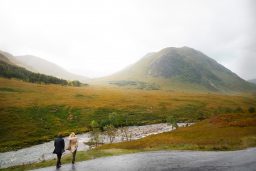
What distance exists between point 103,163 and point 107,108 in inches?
4374

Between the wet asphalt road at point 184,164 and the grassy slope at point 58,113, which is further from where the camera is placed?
the grassy slope at point 58,113

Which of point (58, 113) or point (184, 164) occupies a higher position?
point (58, 113)

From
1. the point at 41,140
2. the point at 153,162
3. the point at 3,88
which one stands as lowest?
the point at 41,140

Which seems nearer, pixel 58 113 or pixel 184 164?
pixel 184 164

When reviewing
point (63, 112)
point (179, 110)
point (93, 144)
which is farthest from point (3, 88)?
point (93, 144)

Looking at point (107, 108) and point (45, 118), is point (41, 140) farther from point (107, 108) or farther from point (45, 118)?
point (107, 108)

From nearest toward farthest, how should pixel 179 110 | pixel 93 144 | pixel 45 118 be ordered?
pixel 93 144
pixel 45 118
pixel 179 110

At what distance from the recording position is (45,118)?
116125 millimetres

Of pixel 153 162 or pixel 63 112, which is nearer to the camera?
pixel 153 162

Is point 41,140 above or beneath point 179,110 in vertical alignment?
beneath

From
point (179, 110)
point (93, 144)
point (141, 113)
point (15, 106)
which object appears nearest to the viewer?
point (93, 144)

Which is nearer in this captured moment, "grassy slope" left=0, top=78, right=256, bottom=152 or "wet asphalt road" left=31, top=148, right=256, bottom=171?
"wet asphalt road" left=31, top=148, right=256, bottom=171

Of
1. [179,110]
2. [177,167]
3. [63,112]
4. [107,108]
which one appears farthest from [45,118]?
[177,167]

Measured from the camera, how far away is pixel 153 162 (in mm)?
28500
